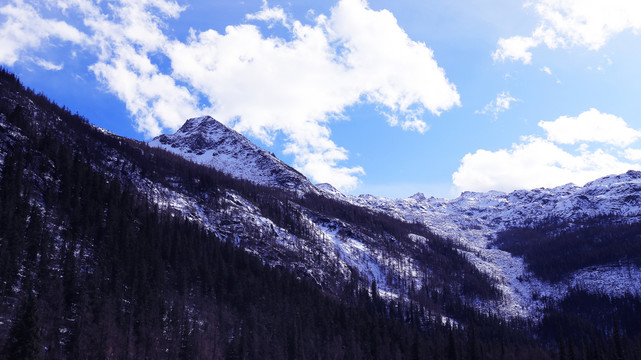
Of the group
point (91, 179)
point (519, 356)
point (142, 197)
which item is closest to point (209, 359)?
point (91, 179)

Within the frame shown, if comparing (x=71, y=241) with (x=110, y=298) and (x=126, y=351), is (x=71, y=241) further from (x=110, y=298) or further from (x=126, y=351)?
(x=126, y=351)

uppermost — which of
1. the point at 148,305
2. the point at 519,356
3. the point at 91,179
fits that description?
the point at 91,179

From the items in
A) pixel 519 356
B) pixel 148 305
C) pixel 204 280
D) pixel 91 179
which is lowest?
pixel 519 356

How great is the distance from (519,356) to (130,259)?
144m

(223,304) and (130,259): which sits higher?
(130,259)

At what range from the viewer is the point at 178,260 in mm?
152500

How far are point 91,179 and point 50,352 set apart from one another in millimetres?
83494

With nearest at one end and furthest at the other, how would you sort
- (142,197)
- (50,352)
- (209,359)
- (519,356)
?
(50,352)
(209,359)
(519,356)
(142,197)

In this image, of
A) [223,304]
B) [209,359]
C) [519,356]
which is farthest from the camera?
[519,356]

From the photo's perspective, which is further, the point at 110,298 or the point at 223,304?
the point at 223,304

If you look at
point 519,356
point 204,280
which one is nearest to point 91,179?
point 204,280

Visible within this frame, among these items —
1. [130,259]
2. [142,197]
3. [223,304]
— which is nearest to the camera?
[130,259]

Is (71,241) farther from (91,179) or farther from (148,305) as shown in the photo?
(91,179)

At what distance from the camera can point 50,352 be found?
81500 mm
